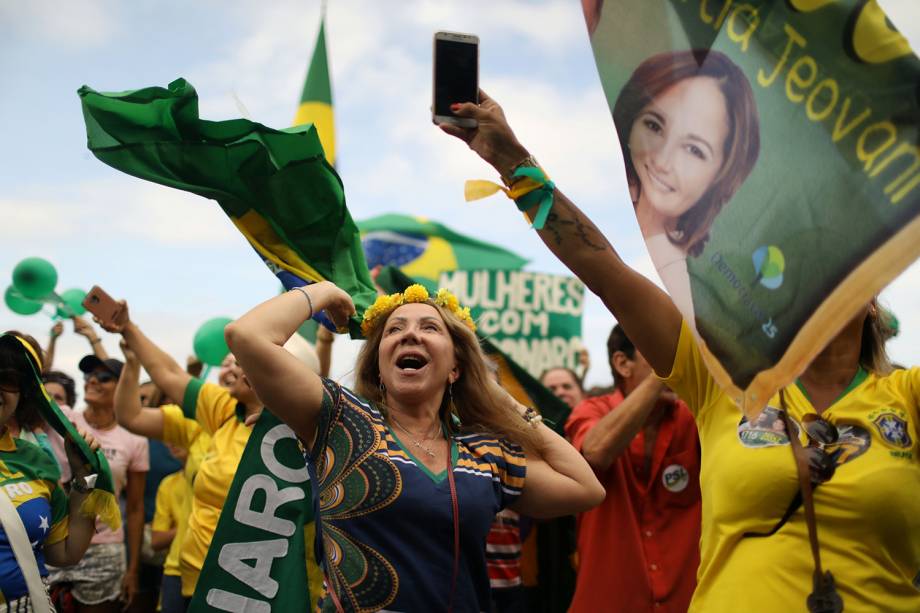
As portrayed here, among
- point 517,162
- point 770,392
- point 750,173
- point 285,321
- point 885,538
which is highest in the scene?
point 517,162

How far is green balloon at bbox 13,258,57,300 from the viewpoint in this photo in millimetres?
6758

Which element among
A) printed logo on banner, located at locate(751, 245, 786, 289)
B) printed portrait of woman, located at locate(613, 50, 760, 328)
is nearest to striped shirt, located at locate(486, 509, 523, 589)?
printed portrait of woman, located at locate(613, 50, 760, 328)

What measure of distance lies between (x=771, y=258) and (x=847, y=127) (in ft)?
0.94

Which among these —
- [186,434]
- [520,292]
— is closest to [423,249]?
[520,292]

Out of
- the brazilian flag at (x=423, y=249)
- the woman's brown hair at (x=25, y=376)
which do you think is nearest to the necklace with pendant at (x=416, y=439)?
the woman's brown hair at (x=25, y=376)

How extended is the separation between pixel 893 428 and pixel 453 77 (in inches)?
55.6

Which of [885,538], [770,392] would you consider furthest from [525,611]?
[770,392]

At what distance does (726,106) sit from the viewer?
1.94 metres

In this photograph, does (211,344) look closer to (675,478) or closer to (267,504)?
(267,504)

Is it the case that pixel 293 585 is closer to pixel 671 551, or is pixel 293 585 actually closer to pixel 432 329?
pixel 432 329

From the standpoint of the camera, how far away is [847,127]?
1755mm

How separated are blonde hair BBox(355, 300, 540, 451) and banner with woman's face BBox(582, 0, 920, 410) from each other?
3.84ft

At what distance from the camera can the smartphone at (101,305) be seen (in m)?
4.64

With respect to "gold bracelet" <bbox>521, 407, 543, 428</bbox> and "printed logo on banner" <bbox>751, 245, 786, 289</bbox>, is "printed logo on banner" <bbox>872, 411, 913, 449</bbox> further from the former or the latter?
"gold bracelet" <bbox>521, 407, 543, 428</bbox>
